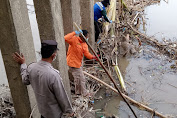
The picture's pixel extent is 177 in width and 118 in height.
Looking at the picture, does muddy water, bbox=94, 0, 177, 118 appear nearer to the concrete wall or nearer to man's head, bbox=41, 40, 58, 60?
the concrete wall

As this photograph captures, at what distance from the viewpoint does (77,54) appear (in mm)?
4199

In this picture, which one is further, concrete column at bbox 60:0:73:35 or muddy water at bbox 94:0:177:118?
muddy water at bbox 94:0:177:118

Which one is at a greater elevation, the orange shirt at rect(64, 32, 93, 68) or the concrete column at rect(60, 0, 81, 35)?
the concrete column at rect(60, 0, 81, 35)

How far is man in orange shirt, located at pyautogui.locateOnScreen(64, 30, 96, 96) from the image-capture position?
406cm

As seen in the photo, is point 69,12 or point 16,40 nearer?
point 16,40

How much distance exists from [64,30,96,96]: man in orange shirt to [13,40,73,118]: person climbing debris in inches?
63.8

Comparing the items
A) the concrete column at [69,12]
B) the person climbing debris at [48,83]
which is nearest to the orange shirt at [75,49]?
the concrete column at [69,12]

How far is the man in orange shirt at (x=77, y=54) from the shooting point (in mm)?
4059

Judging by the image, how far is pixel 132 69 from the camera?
684 cm

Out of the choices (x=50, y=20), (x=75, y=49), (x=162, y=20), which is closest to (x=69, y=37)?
(x=75, y=49)

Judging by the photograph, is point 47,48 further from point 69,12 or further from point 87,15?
point 87,15

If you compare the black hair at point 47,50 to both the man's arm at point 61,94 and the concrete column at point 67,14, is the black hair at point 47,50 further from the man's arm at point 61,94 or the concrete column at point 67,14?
the concrete column at point 67,14

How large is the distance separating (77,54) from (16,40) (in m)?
1.78

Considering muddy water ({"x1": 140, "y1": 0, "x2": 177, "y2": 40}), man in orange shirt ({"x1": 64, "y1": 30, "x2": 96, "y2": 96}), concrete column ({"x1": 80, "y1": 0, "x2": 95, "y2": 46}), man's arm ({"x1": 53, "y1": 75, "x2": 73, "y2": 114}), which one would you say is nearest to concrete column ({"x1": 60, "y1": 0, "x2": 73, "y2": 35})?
man in orange shirt ({"x1": 64, "y1": 30, "x2": 96, "y2": 96})
